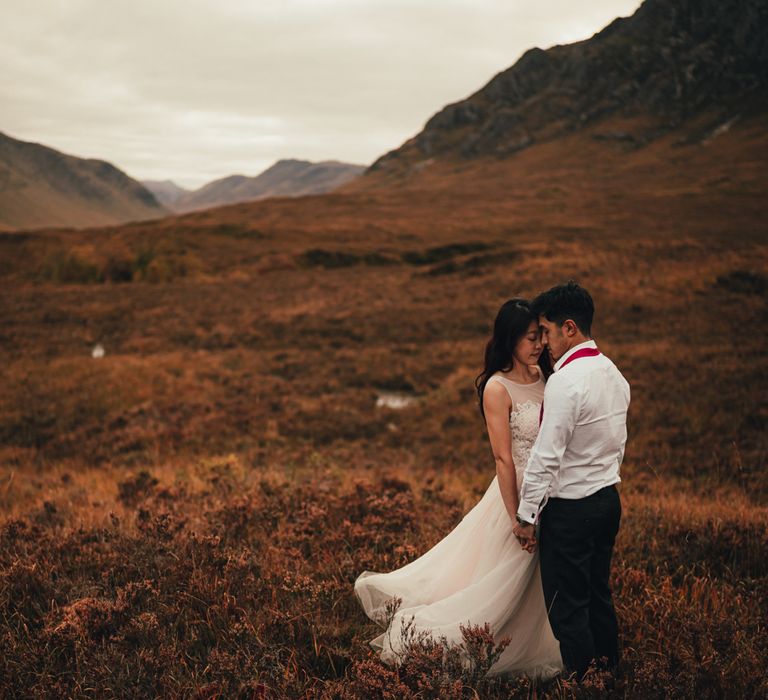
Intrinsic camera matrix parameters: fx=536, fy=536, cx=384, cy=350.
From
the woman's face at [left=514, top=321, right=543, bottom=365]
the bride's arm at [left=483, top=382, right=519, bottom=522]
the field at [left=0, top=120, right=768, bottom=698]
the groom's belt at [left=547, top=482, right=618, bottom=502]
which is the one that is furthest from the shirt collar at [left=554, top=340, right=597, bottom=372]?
the field at [left=0, top=120, right=768, bottom=698]

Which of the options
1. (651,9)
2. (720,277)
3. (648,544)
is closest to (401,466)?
(648,544)

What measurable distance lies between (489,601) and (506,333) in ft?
5.40

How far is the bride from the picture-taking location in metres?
3.25

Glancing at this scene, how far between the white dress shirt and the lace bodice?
1.40 ft

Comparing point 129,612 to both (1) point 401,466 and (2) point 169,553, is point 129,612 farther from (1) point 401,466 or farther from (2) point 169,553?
(1) point 401,466

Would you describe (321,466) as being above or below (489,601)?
below

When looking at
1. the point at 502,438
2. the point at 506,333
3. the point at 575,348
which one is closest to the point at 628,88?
the point at 506,333

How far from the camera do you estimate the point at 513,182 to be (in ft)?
296

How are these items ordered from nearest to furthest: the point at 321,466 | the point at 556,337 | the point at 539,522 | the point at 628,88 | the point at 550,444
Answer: the point at 550,444
the point at 556,337
the point at 539,522
the point at 321,466
the point at 628,88

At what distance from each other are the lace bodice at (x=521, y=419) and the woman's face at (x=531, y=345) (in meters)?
0.19

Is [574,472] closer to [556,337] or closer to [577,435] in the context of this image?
[577,435]

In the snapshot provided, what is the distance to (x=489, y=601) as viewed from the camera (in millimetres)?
3246

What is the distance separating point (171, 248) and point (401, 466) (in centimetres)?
4083

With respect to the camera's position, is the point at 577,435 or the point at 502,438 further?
the point at 502,438
